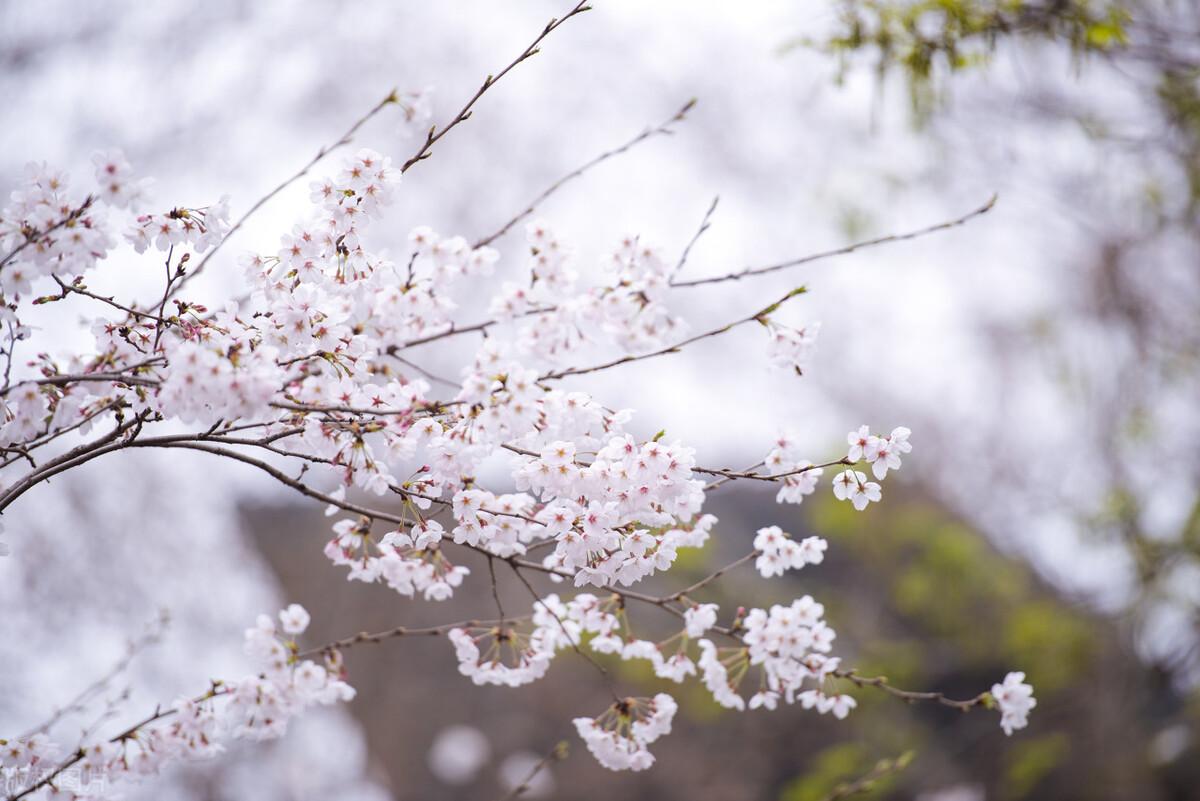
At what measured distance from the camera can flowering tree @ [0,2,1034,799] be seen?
1429 millimetres

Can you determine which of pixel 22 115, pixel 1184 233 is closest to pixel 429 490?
pixel 1184 233

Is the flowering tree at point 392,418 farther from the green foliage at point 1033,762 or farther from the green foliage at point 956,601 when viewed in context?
the green foliage at point 1033,762

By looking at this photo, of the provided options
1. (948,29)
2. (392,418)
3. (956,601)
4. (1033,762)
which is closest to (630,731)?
(392,418)

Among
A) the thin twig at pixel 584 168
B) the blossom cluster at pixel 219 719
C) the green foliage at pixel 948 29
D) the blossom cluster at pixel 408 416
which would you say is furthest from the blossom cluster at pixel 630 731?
the green foliage at pixel 948 29

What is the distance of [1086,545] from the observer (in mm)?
5426

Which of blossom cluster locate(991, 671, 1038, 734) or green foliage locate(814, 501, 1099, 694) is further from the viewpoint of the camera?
green foliage locate(814, 501, 1099, 694)

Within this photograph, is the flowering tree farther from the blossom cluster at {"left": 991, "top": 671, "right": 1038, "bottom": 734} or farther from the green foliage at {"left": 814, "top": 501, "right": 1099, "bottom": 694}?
the green foliage at {"left": 814, "top": 501, "right": 1099, "bottom": 694}

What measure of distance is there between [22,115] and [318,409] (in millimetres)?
4642

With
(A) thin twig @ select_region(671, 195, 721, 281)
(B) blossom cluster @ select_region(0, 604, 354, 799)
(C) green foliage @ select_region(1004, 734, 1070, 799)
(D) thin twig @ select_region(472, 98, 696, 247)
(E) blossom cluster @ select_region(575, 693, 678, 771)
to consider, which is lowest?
(C) green foliage @ select_region(1004, 734, 1070, 799)

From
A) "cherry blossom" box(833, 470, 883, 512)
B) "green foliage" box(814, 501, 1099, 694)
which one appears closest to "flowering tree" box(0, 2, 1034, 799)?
"cherry blossom" box(833, 470, 883, 512)

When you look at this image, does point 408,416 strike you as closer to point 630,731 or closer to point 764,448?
point 630,731

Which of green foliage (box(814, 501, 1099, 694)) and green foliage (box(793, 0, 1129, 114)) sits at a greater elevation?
green foliage (box(793, 0, 1129, 114))

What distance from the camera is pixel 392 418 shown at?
1560 millimetres

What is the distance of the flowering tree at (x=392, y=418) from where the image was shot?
1429mm
